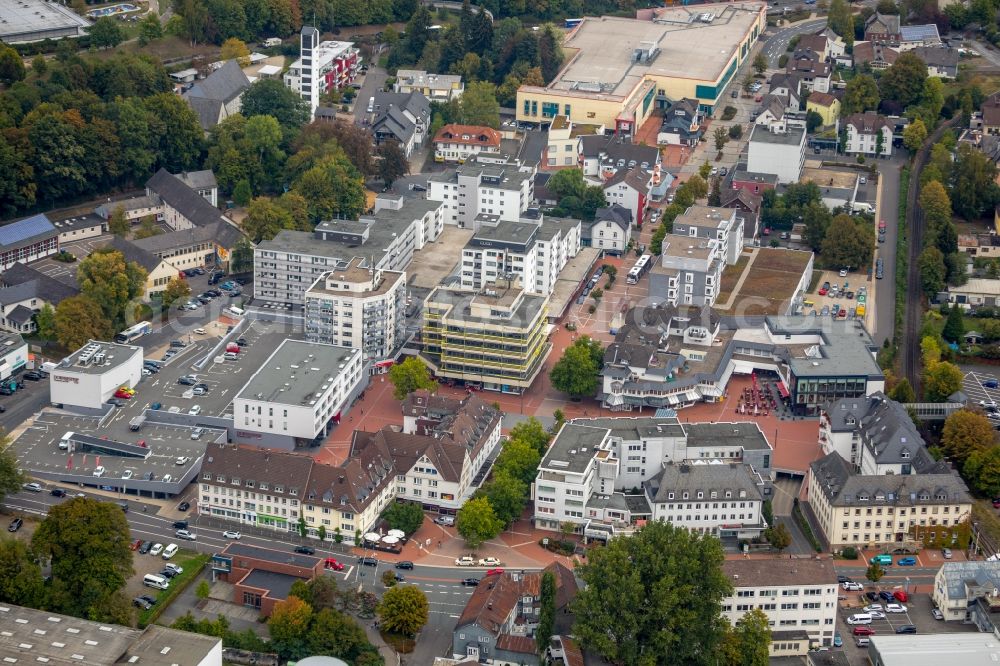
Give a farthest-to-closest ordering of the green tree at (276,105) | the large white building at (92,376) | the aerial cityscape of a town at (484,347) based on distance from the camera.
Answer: the green tree at (276,105), the large white building at (92,376), the aerial cityscape of a town at (484,347)

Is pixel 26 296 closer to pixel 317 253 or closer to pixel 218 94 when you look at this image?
pixel 317 253

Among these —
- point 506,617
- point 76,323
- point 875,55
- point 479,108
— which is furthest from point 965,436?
point 875,55

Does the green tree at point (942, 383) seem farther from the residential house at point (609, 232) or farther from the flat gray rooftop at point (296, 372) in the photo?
the flat gray rooftop at point (296, 372)

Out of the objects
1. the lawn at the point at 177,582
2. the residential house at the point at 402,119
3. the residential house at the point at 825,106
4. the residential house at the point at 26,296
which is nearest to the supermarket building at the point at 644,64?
the residential house at the point at 402,119

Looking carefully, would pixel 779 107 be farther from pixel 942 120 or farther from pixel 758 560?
pixel 758 560

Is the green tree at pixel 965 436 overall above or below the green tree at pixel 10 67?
below

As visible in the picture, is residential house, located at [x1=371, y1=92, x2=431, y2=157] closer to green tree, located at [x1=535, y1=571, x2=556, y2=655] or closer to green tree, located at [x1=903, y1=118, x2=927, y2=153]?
green tree, located at [x1=903, y1=118, x2=927, y2=153]

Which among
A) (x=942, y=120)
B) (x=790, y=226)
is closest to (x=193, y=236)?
(x=790, y=226)
